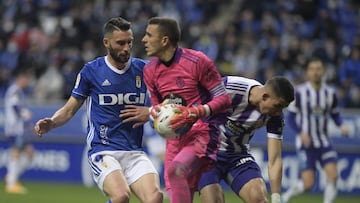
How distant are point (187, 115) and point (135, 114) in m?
0.86

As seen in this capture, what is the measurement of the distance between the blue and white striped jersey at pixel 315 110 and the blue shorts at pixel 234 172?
212 inches

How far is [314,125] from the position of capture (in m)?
15.3

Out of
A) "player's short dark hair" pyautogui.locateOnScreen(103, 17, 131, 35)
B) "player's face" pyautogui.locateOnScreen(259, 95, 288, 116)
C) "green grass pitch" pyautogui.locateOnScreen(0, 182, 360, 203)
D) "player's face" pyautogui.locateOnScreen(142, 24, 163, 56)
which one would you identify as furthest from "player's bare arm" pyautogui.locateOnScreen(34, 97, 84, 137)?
"green grass pitch" pyautogui.locateOnScreen(0, 182, 360, 203)

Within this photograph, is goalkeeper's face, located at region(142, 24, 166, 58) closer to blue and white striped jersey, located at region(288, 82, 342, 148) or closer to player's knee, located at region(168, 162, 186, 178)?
player's knee, located at region(168, 162, 186, 178)

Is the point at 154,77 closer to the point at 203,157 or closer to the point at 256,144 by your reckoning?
the point at 203,157

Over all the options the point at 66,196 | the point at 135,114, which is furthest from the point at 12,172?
the point at 135,114

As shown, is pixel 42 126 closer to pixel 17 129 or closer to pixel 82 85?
pixel 82 85

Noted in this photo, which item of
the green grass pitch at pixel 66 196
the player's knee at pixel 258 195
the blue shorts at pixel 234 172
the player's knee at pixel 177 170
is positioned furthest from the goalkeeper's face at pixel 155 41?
the green grass pitch at pixel 66 196

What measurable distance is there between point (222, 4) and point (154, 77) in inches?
695

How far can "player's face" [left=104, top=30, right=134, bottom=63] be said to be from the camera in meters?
9.92

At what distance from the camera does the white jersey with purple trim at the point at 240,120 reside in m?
9.70

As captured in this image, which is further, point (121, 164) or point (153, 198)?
point (121, 164)

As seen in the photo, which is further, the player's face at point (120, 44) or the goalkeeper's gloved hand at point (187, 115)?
the player's face at point (120, 44)

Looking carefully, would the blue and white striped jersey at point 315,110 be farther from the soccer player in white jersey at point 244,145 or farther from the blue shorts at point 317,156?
the soccer player in white jersey at point 244,145
